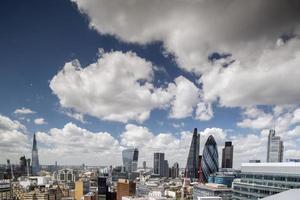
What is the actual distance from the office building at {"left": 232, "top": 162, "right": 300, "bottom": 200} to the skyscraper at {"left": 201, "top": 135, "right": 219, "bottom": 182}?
58019 millimetres

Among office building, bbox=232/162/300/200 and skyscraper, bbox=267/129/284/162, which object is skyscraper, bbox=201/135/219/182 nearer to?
skyscraper, bbox=267/129/284/162

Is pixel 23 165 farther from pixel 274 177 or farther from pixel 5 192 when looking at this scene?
pixel 274 177

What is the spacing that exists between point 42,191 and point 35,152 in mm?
101830

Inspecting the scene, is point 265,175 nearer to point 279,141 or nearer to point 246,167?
point 246,167

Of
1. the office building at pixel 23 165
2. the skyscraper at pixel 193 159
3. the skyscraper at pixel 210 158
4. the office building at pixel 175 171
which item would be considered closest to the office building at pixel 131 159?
the office building at pixel 175 171

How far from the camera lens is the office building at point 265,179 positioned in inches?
734

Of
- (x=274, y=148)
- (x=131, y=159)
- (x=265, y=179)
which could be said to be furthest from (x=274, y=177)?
(x=131, y=159)

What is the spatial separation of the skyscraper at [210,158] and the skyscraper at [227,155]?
3677 cm

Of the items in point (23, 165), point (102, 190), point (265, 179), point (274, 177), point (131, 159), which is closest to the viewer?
point (274, 177)

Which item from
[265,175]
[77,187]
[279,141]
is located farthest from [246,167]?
[279,141]

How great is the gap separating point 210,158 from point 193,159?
28.1 meters

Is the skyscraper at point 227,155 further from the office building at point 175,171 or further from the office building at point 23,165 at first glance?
the office building at point 23,165

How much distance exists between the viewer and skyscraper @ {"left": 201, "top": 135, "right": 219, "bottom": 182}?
81.5 meters

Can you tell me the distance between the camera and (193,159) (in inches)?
4343
